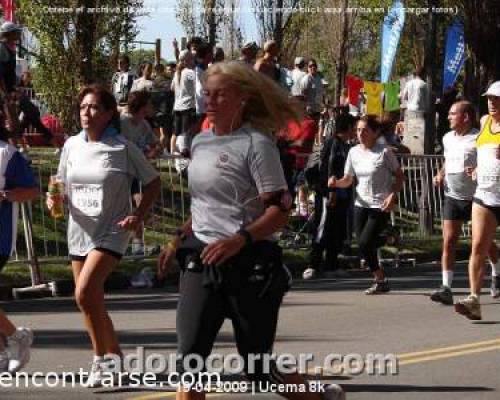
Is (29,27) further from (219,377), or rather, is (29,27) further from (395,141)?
(219,377)

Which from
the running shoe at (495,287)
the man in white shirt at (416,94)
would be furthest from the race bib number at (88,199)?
the man in white shirt at (416,94)

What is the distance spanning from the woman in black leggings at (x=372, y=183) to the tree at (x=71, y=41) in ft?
30.4

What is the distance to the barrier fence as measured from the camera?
17.6m

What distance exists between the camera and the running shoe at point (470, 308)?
12820 millimetres

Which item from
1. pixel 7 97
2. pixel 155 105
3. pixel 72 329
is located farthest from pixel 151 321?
pixel 155 105

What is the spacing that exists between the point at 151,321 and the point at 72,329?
0.82 m

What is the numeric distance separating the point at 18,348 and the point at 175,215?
916cm

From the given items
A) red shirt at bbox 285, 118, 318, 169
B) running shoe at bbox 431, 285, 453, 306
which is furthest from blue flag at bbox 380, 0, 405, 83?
running shoe at bbox 431, 285, 453, 306

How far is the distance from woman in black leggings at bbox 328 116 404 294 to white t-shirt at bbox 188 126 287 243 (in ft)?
27.1

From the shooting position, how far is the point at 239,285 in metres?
7.11

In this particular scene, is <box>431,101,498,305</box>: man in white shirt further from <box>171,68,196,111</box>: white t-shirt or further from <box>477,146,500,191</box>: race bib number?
<box>171,68,196,111</box>: white t-shirt

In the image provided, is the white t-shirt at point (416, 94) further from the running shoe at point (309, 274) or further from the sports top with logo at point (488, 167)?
the sports top with logo at point (488, 167)

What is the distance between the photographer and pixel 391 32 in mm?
27719

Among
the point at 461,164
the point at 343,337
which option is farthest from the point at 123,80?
the point at 343,337
